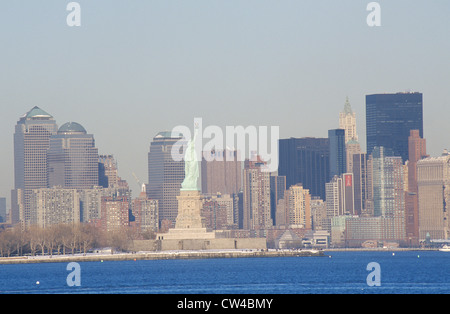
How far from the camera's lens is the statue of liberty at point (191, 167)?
555 feet

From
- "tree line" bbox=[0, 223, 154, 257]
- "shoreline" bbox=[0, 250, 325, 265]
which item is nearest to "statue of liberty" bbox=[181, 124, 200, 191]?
"shoreline" bbox=[0, 250, 325, 265]

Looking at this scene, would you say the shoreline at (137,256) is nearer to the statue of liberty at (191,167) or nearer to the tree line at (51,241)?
the tree line at (51,241)

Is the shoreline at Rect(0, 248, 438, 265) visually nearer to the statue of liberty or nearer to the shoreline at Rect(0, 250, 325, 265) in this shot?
the shoreline at Rect(0, 250, 325, 265)

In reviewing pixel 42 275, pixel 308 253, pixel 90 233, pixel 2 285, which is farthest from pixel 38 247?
pixel 2 285

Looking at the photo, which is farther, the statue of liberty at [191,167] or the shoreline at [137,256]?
the statue of liberty at [191,167]

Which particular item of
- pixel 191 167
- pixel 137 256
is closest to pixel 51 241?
pixel 137 256

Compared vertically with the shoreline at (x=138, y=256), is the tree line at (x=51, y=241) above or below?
above

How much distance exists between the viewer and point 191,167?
6767 inches

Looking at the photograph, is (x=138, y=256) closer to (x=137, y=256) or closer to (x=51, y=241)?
(x=137, y=256)

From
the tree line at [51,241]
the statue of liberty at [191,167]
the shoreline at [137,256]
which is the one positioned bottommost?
the shoreline at [137,256]

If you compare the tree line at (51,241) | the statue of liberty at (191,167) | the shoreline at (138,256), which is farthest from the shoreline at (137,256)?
the statue of liberty at (191,167)

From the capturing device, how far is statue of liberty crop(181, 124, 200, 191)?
169m
